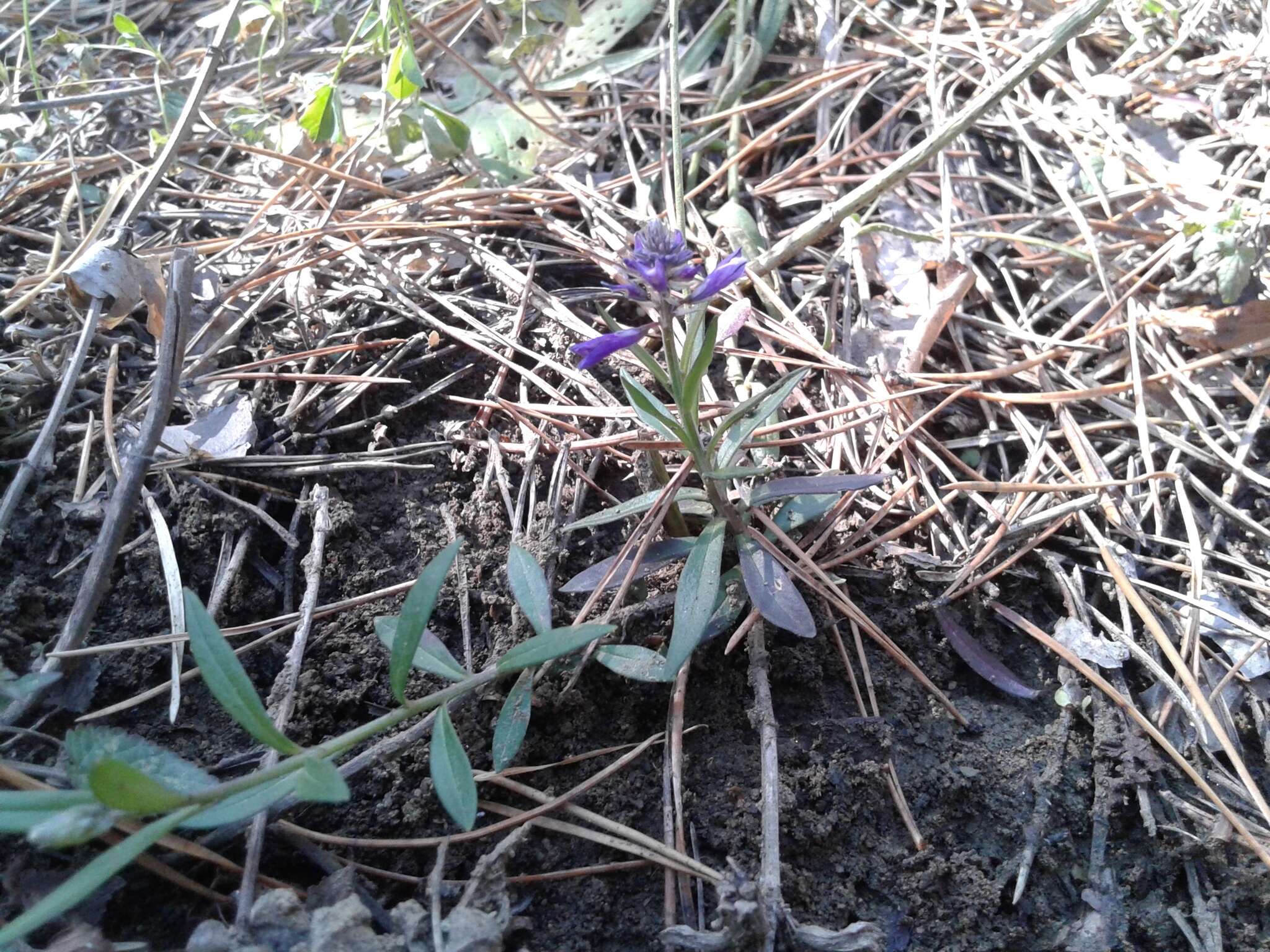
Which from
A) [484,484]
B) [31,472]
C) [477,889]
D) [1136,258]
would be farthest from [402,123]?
[1136,258]

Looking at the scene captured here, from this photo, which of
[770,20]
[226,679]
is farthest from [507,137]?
[226,679]

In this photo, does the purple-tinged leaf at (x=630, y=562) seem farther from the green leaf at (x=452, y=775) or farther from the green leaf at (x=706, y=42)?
the green leaf at (x=706, y=42)

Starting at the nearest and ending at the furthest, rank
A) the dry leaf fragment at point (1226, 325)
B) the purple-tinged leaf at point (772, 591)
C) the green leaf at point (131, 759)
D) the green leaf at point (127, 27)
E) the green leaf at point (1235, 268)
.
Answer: the green leaf at point (131, 759) < the purple-tinged leaf at point (772, 591) < the green leaf at point (1235, 268) < the dry leaf fragment at point (1226, 325) < the green leaf at point (127, 27)

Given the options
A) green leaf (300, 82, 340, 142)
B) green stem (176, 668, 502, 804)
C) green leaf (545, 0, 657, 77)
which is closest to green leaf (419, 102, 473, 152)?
green leaf (300, 82, 340, 142)

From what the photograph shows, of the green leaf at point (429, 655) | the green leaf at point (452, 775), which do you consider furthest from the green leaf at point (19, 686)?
the green leaf at point (452, 775)

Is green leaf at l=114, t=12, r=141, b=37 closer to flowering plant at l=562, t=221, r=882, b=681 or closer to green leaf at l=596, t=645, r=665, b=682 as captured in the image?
flowering plant at l=562, t=221, r=882, b=681

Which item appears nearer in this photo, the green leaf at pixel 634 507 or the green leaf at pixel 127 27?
the green leaf at pixel 634 507
